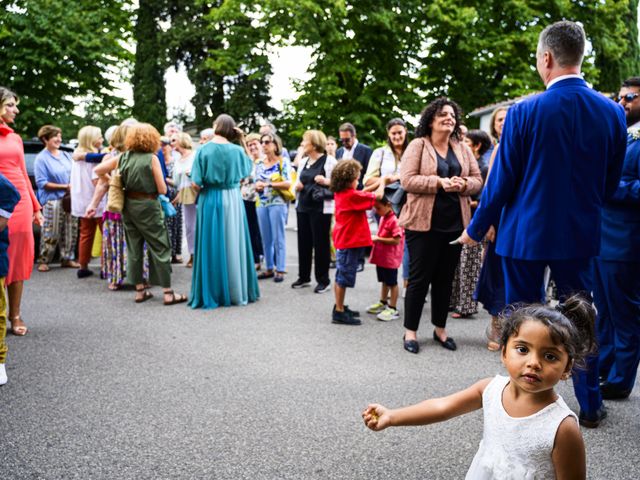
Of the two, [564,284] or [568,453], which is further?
[564,284]

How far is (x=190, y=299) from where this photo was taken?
23.0 ft

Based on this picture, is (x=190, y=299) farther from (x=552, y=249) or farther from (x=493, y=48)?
(x=493, y=48)

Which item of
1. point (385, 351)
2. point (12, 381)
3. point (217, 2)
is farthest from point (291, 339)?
point (217, 2)

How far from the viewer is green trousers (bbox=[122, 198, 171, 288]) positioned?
698 centimetres

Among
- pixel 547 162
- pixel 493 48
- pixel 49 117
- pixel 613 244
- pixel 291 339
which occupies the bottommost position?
pixel 291 339

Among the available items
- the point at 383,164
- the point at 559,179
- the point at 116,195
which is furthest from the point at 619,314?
the point at 116,195

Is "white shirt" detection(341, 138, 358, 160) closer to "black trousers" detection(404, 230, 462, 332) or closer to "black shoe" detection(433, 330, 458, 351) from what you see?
"black trousers" detection(404, 230, 462, 332)

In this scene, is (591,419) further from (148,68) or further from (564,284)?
(148,68)

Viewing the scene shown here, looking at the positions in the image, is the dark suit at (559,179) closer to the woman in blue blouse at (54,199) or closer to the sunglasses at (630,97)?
the sunglasses at (630,97)

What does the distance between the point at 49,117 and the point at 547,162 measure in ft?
61.5

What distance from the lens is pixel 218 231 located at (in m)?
6.94

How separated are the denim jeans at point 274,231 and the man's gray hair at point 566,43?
5.58 metres

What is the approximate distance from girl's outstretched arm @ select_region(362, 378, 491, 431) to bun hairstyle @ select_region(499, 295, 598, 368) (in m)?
0.22

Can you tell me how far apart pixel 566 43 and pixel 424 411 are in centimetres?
232
